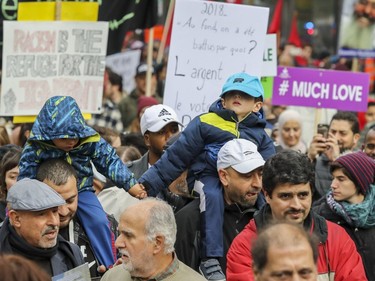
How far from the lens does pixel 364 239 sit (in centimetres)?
807

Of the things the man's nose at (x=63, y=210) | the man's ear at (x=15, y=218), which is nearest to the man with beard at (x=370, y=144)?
the man's nose at (x=63, y=210)

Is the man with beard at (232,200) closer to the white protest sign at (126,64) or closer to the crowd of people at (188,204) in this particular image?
the crowd of people at (188,204)

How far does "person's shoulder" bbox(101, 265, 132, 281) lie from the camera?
6.92m

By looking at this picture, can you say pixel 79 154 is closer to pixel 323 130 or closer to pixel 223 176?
pixel 223 176

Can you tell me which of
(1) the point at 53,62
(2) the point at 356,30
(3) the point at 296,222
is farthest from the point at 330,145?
(2) the point at 356,30

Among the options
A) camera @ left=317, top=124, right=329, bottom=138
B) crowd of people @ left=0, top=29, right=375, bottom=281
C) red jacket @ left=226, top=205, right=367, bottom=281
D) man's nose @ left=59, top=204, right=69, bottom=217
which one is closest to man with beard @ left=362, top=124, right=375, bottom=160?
camera @ left=317, top=124, right=329, bottom=138

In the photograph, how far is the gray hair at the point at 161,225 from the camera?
6.86m

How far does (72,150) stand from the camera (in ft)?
25.3

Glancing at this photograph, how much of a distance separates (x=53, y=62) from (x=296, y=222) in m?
4.68

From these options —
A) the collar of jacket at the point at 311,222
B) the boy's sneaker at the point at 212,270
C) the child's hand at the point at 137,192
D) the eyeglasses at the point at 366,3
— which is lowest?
the boy's sneaker at the point at 212,270

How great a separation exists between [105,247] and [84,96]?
357 centimetres

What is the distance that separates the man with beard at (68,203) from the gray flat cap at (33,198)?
0.44 m

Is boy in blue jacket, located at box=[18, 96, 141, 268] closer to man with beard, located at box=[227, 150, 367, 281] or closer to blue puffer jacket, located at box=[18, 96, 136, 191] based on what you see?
blue puffer jacket, located at box=[18, 96, 136, 191]

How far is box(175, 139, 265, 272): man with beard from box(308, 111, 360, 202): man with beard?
2.34 m
